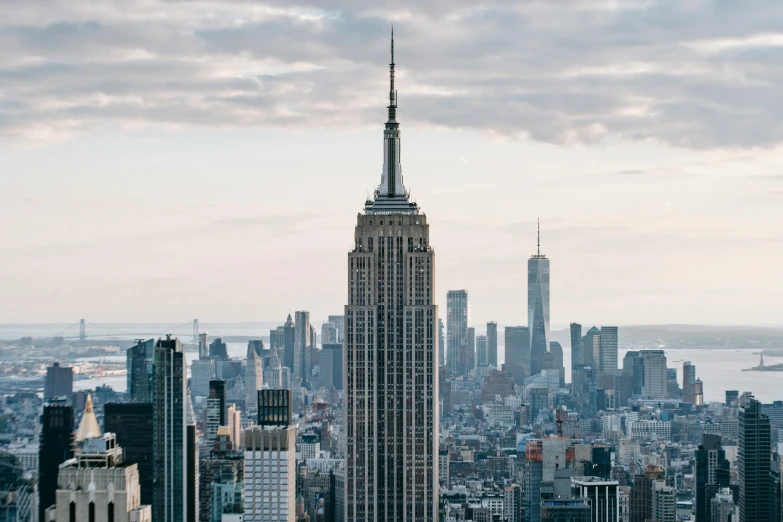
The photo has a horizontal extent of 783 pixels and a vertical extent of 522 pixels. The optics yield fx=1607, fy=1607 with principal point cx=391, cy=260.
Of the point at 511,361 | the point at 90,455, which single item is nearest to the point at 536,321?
the point at 511,361

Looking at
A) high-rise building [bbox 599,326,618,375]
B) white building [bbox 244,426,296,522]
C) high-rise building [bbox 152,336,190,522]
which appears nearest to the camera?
white building [bbox 244,426,296,522]

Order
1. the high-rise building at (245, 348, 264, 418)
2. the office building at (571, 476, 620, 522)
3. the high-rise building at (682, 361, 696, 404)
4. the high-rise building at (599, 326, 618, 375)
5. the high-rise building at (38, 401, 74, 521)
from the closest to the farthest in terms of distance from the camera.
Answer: the high-rise building at (38, 401, 74, 521) < the office building at (571, 476, 620, 522) < the high-rise building at (245, 348, 264, 418) < the high-rise building at (599, 326, 618, 375) < the high-rise building at (682, 361, 696, 404)

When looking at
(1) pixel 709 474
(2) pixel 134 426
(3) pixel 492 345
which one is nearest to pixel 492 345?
(3) pixel 492 345

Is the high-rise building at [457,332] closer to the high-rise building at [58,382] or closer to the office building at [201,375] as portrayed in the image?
the office building at [201,375]

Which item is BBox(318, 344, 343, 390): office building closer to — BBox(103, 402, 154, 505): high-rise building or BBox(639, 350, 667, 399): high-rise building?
BBox(103, 402, 154, 505): high-rise building

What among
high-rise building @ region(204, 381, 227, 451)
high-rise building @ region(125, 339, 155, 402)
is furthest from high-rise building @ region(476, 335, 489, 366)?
high-rise building @ region(125, 339, 155, 402)

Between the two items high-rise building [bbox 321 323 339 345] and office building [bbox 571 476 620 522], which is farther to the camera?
office building [bbox 571 476 620 522]

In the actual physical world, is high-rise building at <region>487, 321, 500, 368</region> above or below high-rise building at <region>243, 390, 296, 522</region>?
above
